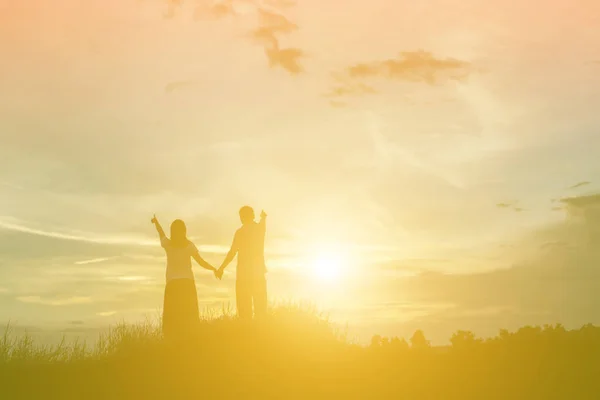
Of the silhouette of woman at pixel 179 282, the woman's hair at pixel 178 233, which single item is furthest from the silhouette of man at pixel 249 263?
the woman's hair at pixel 178 233

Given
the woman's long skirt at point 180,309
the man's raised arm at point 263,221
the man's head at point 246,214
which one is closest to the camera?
the woman's long skirt at point 180,309

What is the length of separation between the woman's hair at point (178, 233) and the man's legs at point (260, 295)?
269cm

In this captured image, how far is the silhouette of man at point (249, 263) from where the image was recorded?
20.1 metres

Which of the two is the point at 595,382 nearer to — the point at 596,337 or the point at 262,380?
the point at 596,337

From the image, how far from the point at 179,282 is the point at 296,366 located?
3923mm

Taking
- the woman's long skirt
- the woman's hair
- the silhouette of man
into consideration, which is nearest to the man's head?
the silhouette of man

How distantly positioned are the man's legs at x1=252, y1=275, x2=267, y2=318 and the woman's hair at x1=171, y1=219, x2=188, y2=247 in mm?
2686

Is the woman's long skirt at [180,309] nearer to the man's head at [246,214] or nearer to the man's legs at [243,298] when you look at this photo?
the man's legs at [243,298]

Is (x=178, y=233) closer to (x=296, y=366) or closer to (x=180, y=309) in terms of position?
(x=180, y=309)

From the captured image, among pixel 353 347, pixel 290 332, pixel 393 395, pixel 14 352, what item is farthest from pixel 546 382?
pixel 14 352

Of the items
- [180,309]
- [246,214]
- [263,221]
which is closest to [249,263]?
[263,221]

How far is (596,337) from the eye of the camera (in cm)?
1731

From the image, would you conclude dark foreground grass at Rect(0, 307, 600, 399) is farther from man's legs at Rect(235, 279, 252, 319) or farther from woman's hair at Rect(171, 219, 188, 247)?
woman's hair at Rect(171, 219, 188, 247)

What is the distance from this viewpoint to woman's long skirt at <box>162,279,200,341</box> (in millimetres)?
19094
